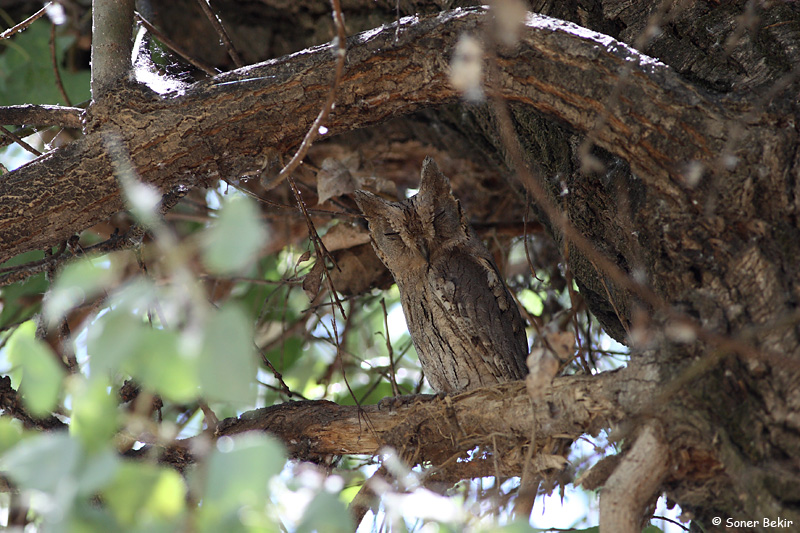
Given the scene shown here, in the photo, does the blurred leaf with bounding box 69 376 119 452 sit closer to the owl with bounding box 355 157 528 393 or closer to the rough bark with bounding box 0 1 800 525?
the rough bark with bounding box 0 1 800 525

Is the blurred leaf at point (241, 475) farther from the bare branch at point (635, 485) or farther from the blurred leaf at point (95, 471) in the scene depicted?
the bare branch at point (635, 485)

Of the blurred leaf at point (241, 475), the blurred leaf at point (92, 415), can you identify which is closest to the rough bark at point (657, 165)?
the blurred leaf at point (241, 475)

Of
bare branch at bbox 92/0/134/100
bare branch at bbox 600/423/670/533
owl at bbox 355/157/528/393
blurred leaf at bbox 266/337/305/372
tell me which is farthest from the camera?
blurred leaf at bbox 266/337/305/372

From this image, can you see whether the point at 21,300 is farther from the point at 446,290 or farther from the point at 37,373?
the point at 37,373

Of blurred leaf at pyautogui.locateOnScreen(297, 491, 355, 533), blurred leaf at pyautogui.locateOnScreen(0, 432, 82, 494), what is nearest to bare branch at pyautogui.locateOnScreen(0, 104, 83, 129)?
blurred leaf at pyautogui.locateOnScreen(0, 432, 82, 494)

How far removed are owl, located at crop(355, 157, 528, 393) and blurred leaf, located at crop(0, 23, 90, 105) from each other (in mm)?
1419

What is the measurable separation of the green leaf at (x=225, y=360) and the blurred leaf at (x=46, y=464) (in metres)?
0.17

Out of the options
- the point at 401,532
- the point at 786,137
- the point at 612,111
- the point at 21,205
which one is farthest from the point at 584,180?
the point at 21,205

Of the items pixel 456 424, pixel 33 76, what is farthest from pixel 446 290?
pixel 33 76

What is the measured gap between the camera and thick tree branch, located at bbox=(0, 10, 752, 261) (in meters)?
1.27

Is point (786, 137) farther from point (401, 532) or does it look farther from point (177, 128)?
point (177, 128)

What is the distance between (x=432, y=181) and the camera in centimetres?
201

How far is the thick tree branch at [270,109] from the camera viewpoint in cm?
127

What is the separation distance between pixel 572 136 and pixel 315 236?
0.78 m
